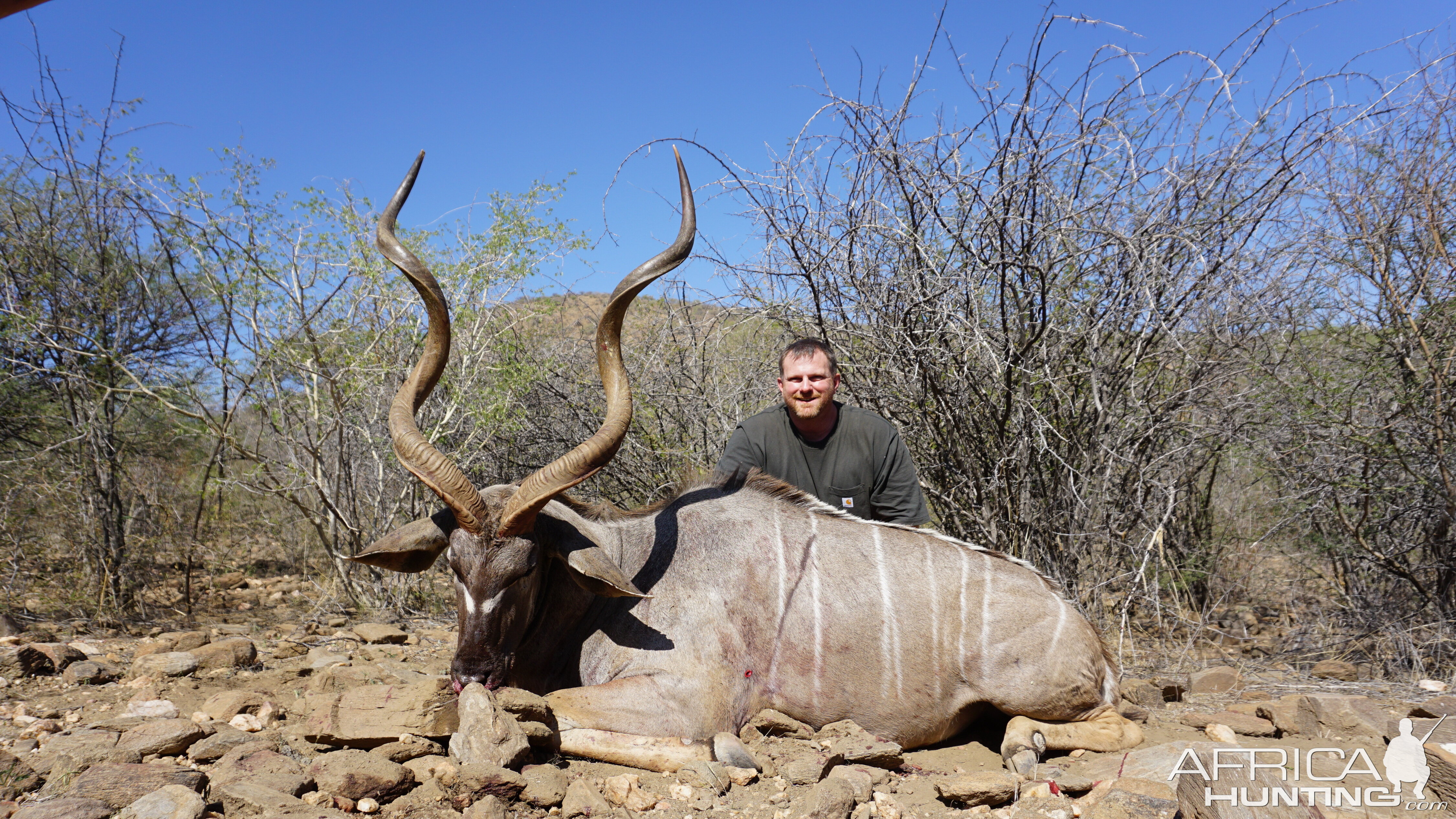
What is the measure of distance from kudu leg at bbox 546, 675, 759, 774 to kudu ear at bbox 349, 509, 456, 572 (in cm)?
87

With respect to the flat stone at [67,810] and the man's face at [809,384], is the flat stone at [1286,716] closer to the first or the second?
the man's face at [809,384]

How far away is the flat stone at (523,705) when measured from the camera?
10.2 feet

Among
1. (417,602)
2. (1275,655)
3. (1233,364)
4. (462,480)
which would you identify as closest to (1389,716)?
(1275,655)

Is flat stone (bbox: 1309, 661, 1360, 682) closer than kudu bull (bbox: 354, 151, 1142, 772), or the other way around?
kudu bull (bbox: 354, 151, 1142, 772)

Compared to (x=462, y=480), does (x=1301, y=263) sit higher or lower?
higher

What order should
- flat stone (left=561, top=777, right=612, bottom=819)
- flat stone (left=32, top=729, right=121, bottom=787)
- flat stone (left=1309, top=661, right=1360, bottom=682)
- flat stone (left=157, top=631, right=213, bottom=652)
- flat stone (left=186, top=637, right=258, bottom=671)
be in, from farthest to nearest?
1. flat stone (left=1309, top=661, right=1360, bottom=682)
2. flat stone (left=157, top=631, right=213, bottom=652)
3. flat stone (left=186, top=637, right=258, bottom=671)
4. flat stone (left=32, top=729, right=121, bottom=787)
5. flat stone (left=561, top=777, right=612, bottom=819)

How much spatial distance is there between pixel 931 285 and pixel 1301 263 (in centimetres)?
239

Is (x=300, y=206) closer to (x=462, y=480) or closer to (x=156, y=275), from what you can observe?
(x=156, y=275)

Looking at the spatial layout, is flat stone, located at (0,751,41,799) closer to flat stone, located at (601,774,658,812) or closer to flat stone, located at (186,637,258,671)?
flat stone, located at (186,637,258,671)

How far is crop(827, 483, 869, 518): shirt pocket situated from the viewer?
464 centimetres

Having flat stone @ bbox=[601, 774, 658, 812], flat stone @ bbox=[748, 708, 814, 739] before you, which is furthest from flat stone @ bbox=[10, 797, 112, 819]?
flat stone @ bbox=[748, 708, 814, 739]

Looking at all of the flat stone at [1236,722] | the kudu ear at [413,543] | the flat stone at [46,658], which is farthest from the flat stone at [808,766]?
the flat stone at [46,658]

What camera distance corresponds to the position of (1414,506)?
5.08 metres

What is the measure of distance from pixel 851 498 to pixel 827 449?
309mm
